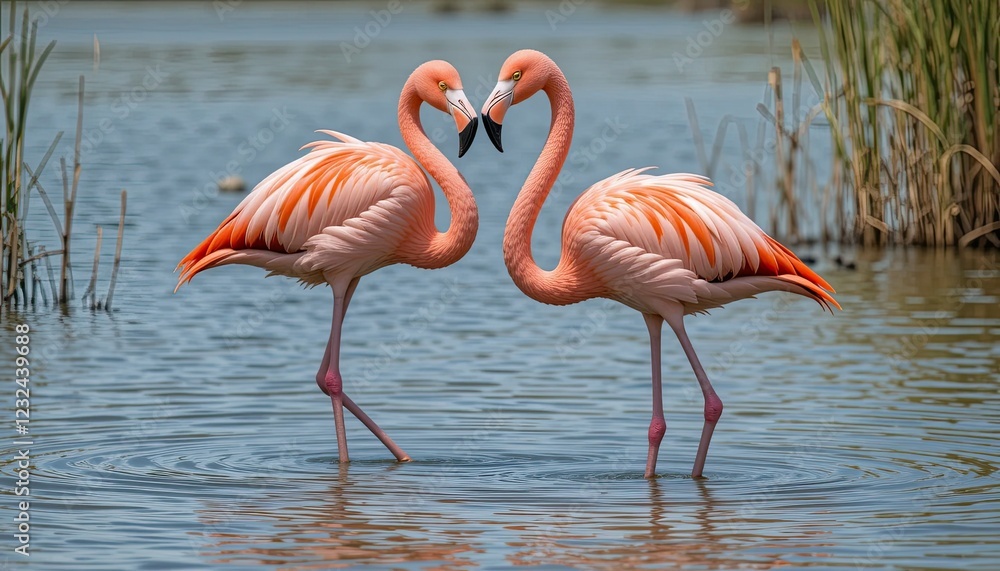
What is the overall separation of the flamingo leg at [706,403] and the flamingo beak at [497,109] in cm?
Result: 108

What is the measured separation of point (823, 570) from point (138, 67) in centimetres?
3002

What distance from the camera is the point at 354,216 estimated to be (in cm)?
678

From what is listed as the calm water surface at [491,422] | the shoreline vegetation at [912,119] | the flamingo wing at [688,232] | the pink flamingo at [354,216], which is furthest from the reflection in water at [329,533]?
the shoreline vegetation at [912,119]

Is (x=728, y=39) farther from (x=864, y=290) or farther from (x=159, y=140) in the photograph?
(x=864, y=290)

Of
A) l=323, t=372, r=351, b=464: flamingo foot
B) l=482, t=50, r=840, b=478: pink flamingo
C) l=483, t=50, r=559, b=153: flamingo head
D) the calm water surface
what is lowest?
the calm water surface

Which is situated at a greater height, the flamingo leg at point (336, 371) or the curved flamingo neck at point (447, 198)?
the curved flamingo neck at point (447, 198)

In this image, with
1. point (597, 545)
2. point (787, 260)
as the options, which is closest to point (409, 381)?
point (787, 260)

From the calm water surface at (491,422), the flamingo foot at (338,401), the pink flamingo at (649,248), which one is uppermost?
the pink flamingo at (649,248)

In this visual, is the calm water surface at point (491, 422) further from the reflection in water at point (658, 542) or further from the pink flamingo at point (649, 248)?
the pink flamingo at point (649, 248)

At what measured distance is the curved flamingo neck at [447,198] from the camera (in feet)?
22.2

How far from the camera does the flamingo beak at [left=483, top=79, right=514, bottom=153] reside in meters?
6.22

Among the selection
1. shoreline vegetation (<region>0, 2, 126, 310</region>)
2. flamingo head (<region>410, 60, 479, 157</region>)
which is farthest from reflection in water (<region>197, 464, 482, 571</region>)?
shoreline vegetation (<region>0, 2, 126, 310</region>)

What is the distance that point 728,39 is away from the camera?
46.3m

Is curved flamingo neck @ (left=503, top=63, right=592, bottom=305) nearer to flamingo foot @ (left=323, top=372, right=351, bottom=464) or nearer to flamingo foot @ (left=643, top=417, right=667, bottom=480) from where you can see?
flamingo foot @ (left=643, top=417, right=667, bottom=480)
